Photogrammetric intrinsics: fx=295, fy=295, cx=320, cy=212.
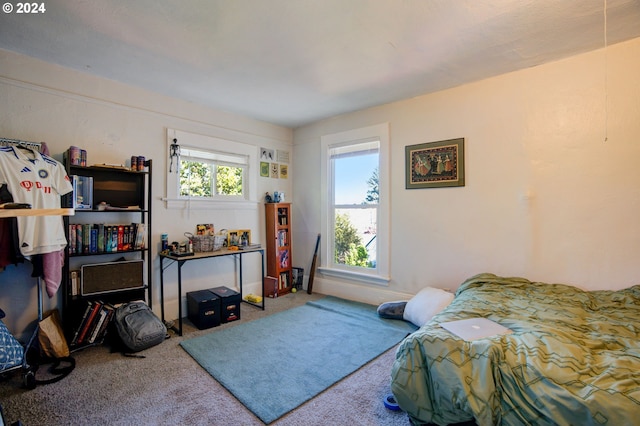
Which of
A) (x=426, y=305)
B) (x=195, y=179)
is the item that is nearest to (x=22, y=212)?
(x=195, y=179)

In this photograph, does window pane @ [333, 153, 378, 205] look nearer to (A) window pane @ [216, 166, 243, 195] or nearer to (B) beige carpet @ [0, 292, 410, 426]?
(A) window pane @ [216, 166, 243, 195]

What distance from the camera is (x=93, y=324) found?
2.60m

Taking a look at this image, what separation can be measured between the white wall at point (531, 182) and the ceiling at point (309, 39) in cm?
26

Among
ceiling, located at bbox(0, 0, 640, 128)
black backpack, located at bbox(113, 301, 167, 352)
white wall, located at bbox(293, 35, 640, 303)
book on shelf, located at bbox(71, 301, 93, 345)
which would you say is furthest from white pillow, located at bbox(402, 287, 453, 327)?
book on shelf, located at bbox(71, 301, 93, 345)

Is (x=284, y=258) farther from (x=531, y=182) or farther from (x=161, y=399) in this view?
(x=531, y=182)

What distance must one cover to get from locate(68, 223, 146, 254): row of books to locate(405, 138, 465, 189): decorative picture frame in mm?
3032

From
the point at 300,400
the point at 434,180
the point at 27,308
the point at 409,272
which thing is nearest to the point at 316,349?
the point at 300,400

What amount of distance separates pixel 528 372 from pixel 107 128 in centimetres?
384

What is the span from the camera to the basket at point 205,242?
11.1ft

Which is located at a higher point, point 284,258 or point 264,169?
point 264,169

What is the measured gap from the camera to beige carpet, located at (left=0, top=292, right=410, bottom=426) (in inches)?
68.4

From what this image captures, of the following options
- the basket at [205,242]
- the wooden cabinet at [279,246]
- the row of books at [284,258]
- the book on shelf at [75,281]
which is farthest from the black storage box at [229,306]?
the book on shelf at [75,281]

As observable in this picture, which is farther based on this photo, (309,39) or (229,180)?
(229,180)

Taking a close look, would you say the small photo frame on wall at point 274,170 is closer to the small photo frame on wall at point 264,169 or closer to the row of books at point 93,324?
the small photo frame on wall at point 264,169
